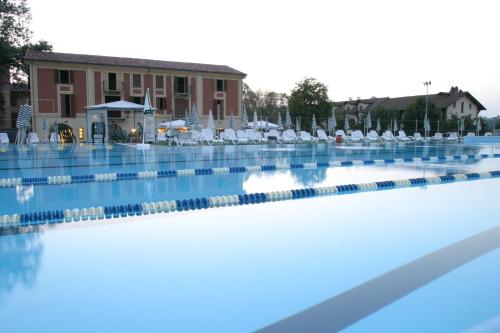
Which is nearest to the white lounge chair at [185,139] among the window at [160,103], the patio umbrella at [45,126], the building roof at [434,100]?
the patio umbrella at [45,126]

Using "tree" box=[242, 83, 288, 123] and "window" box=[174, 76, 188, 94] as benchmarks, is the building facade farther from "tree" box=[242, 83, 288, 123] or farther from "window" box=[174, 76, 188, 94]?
"tree" box=[242, 83, 288, 123]

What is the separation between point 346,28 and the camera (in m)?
18.5

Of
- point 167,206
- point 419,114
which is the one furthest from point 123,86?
point 167,206

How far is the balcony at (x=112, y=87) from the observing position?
25000mm

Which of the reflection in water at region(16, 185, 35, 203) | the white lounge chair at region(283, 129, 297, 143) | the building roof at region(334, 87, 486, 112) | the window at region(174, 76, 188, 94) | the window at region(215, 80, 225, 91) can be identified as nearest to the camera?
the reflection in water at region(16, 185, 35, 203)

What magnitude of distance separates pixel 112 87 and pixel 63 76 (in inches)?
108

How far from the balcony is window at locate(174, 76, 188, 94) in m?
3.47

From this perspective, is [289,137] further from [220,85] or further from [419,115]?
[419,115]

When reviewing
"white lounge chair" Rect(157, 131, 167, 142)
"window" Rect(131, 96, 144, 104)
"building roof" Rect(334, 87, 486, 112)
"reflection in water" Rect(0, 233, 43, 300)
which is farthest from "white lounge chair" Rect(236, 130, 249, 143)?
"building roof" Rect(334, 87, 486, 112)

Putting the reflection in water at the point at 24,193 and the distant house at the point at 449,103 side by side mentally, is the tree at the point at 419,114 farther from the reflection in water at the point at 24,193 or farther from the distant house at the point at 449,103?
the reflection in water at the point at 24,193

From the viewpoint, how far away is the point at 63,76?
943 inches

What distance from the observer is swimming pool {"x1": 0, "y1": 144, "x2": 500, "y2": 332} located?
6.61 ft

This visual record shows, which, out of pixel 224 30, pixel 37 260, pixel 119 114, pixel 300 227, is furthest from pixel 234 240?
pixel 119 114

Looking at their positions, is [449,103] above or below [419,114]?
above
